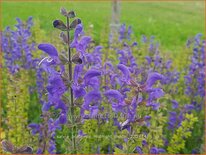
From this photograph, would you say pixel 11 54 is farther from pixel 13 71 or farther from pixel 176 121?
pixel 176 121

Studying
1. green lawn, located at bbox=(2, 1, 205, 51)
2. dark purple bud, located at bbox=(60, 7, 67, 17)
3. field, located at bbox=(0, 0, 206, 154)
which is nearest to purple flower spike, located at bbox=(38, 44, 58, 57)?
field, located at bbox=(0, 0, 206, 154)

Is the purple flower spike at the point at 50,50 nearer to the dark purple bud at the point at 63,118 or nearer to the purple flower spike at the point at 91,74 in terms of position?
the purple flower spike at the point at 91,74

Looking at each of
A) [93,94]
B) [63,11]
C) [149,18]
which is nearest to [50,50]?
[63,11]

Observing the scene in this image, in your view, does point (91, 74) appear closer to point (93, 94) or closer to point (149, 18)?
point (93, 94)

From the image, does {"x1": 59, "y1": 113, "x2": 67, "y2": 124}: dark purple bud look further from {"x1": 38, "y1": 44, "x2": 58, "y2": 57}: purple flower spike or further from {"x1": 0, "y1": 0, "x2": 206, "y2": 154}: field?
{"x1": 38, "y1": 44, "x2": 58, "y2": 57}: purple flower spike

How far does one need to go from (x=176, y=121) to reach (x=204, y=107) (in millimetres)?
578

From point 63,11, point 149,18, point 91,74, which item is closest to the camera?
point 63,11

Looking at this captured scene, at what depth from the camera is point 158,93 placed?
9.77 ft

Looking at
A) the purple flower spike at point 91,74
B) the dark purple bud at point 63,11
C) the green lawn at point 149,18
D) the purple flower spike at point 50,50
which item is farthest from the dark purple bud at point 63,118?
the green lawn at point 149,18

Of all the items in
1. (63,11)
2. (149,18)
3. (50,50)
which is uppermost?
(63,11)

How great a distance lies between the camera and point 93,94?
2.86 m

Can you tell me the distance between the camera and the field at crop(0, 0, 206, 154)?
108 inches

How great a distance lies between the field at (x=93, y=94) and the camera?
2744mm

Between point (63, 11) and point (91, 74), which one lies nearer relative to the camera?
point (63, 11)
